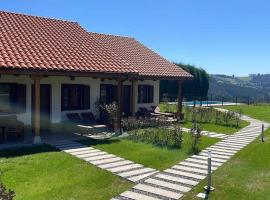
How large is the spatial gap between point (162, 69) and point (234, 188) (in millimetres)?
14939

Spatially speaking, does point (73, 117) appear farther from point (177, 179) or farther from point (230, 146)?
point (177, 179)

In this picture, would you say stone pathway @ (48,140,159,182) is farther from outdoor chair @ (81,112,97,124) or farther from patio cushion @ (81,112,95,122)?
patio cushion @ (81,112,95,122)

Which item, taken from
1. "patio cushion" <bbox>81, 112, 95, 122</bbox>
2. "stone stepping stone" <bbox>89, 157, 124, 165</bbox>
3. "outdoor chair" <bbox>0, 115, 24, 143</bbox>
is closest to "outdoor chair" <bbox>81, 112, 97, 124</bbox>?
"patio cushion" <bbox>81, 112, 95, 122</bbox>

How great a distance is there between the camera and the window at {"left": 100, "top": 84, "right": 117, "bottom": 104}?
66.8 feet

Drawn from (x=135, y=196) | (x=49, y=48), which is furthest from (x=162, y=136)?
(x=135, y=196)

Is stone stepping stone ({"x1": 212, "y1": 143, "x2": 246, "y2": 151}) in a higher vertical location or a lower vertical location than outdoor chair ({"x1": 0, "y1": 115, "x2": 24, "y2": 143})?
lower

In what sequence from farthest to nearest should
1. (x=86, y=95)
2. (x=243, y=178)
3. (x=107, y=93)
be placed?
(x=107, y=93), (x=86, y=95), (x=243, y=178)

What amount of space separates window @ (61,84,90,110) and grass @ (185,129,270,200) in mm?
8494

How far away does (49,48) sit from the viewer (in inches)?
622

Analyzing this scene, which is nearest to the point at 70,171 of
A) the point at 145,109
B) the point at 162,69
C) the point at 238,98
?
the point at 145,109

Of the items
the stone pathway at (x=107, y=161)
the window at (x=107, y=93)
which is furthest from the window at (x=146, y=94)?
the stone pathway at (x=107, y=161)

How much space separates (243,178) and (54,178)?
5.29 metres

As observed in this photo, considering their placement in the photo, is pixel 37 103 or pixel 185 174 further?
pixel 37 103

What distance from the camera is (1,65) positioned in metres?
12.4
